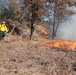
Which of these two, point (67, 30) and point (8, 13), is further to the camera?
point (67, 30)

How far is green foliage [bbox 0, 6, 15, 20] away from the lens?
1389 inches

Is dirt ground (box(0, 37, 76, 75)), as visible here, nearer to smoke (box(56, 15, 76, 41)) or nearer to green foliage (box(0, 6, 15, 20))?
green foliage (box(0, 6, 15, 20))

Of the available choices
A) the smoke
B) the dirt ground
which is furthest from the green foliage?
the dirt ground

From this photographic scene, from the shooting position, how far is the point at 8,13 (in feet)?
117

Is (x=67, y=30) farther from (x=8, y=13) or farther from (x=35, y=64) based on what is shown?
(x=35, y=64)

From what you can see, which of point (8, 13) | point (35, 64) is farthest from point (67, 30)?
point (35, 64)

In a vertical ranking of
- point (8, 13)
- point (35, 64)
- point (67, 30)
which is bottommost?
point (67, 30)

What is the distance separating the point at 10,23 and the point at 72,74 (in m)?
25.3

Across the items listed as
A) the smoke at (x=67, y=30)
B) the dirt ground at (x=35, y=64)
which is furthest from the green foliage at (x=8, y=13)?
the dirt ground at (x=35, y=64)

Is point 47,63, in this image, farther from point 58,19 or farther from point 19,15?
point 58,19

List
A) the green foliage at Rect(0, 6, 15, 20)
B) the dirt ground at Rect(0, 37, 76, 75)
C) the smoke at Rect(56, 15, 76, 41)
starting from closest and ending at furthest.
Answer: the dirt ground at Rect(0, 37, 76, 75)
the green foliage at Rect(0, 6, 15, 20)
the smoke at Rect(56, 15, 76, 41)

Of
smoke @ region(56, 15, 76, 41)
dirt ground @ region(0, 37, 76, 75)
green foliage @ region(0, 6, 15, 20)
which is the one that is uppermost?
green foliage @ region(0, 6, 15, 20)

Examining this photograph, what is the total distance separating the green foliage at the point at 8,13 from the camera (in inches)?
1389

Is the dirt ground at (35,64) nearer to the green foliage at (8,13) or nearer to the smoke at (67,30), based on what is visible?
the green foliage at (8,13)
